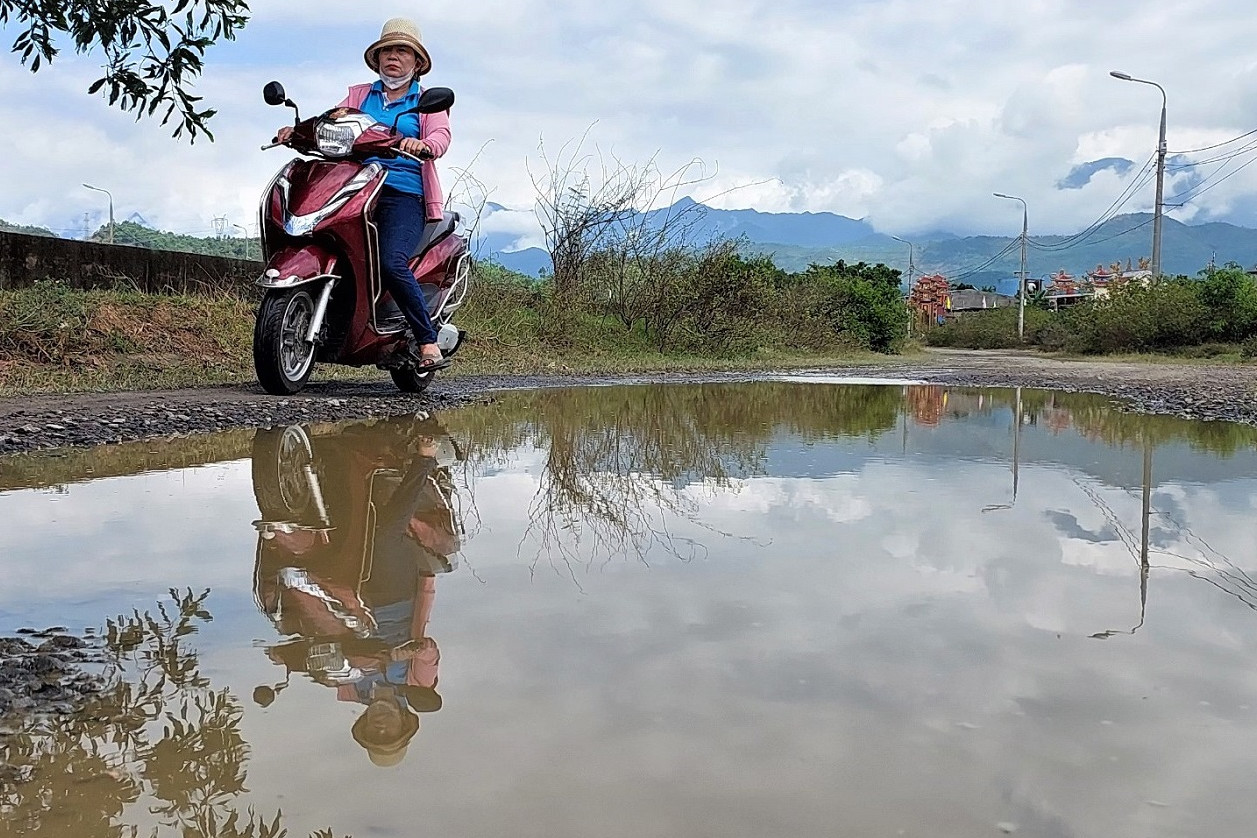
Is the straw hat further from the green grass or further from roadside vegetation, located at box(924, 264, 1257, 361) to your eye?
roadside vegetation, located at box(924, 264, 1257, 361)

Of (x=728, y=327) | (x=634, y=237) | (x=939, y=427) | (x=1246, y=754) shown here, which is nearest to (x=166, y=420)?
(x=939, y=427)

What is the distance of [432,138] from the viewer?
7.01 metres

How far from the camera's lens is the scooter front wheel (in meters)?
6.73

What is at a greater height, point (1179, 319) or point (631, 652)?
point (1179, 319)

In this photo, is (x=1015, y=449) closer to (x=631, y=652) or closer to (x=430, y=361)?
(x=430, y=361)

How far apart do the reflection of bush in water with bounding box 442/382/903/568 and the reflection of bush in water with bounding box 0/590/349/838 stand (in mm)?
1233

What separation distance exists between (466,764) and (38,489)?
2787mm

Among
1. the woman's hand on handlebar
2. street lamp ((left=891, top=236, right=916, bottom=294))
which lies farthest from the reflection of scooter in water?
street lamp ((left=891, top=236, right=916, bottom=294))

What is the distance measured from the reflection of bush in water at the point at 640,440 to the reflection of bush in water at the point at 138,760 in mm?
1233

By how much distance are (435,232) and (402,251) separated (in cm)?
78

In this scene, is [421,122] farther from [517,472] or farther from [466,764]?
[466,764]

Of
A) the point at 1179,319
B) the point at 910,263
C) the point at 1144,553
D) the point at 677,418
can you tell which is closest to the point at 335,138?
the point at 677,418

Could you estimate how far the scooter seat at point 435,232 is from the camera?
25.1 feet

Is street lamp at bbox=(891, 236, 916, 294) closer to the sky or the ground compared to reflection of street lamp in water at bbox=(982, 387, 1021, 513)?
closer to the sky
